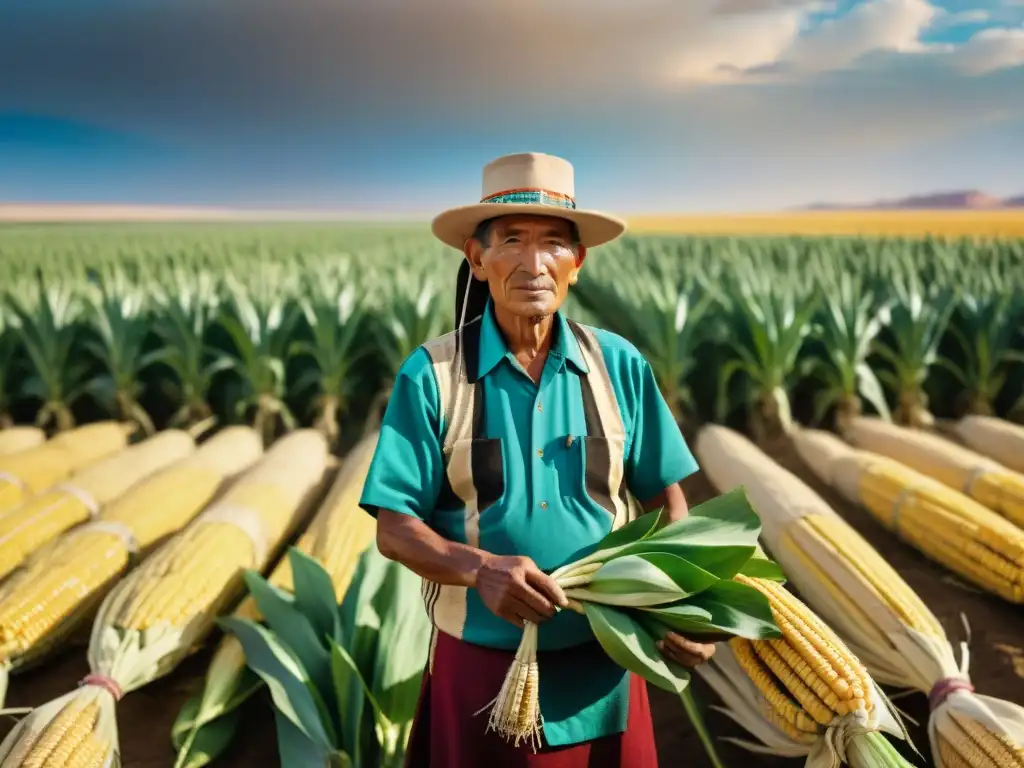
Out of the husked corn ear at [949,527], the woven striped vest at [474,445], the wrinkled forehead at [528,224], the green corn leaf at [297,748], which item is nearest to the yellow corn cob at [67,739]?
the green corn leaf at [297,748]

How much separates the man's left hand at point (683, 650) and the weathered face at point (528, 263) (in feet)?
2.06

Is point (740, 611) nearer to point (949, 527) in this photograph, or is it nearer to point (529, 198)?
point (529, 198)

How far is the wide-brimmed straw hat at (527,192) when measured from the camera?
1.52 meters

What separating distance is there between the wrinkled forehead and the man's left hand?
2.51ft

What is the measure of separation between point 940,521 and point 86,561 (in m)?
3.29

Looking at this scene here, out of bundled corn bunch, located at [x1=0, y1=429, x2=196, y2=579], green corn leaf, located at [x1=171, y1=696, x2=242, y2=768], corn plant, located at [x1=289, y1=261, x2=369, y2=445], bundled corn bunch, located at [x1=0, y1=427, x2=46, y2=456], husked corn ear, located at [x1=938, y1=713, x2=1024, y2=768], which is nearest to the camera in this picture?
husked corn ear, located at [x1=938, y1=713, x2=1024, y2=768]

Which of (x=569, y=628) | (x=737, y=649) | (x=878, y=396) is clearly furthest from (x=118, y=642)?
(x=878, y=396)

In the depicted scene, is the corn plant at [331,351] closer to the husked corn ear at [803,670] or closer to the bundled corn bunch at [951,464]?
the bundled corn bunch at [951,464]

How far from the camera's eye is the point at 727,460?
4402mm

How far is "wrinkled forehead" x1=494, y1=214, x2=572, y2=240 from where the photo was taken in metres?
1.55

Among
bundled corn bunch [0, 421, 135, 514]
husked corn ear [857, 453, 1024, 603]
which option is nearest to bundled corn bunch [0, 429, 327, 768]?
bundled corn bunch [0, 421, 135, 514]

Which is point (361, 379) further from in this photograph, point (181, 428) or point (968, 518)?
point (968, 518)

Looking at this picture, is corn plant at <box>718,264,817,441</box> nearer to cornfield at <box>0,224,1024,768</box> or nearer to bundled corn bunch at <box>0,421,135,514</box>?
cornfield at <box>0,224,1024,768</box>

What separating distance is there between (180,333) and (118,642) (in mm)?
3774
